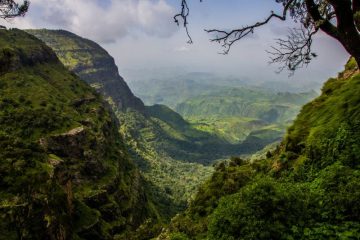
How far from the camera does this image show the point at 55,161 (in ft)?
307

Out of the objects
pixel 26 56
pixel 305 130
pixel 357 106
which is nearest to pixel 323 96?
pixel 305 130

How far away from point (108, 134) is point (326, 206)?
152 m

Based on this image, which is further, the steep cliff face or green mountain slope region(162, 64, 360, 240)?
the steep cliff face

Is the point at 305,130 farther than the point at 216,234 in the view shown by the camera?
Yes

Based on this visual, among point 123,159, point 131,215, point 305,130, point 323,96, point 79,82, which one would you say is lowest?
point 131,215

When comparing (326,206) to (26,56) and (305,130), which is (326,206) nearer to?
(305,130)

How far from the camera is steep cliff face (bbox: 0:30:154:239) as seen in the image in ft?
192

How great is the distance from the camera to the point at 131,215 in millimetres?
121375

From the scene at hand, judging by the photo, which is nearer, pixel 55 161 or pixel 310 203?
pixel 310 203

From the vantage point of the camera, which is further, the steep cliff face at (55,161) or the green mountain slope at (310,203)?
the steep cliff face at (55,161)

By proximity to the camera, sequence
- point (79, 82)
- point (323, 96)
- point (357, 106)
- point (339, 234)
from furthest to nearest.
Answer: point (79, 82)
point (323, 96)
point (357, 106)
point (339, 234)

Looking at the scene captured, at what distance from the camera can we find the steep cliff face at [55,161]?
58656 mm

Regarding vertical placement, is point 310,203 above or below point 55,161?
above

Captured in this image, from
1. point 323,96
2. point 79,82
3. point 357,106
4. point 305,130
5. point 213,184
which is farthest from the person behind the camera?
point 79,82
